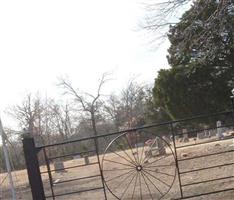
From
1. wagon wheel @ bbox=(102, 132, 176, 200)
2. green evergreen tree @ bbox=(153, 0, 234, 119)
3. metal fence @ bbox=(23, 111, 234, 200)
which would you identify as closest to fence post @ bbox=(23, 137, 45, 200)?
metal fence @ bbox=(23, 111, 234, 200)

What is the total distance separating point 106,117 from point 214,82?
3230 centimetres

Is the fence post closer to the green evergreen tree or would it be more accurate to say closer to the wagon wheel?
the wagon wheel

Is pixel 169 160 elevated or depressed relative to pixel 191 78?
depressed

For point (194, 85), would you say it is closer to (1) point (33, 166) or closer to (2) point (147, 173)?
(2) point (147, 173)

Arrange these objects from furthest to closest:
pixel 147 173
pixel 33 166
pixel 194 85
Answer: pixel 194 85 → pixel 147 173 → pixel 33 166

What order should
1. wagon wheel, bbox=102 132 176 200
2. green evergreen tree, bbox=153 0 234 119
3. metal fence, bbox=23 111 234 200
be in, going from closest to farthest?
metal fence, bbox=23 111 234 200, wagon wheel, bbox=102 132 176 200, green evergreen tree, bbox=153 0 234 119

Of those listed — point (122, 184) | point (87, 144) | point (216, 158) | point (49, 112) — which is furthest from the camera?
point (49, 112)

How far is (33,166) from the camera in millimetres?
8141

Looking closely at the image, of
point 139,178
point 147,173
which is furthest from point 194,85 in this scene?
point 139,178

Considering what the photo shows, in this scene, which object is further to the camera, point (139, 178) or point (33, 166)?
point (139, 178)

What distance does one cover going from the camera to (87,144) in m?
46.2

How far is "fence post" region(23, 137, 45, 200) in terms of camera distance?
319 inches

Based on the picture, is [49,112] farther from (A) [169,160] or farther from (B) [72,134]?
(A) [169,160]

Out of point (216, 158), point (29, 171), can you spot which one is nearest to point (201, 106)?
point (216, 158)
